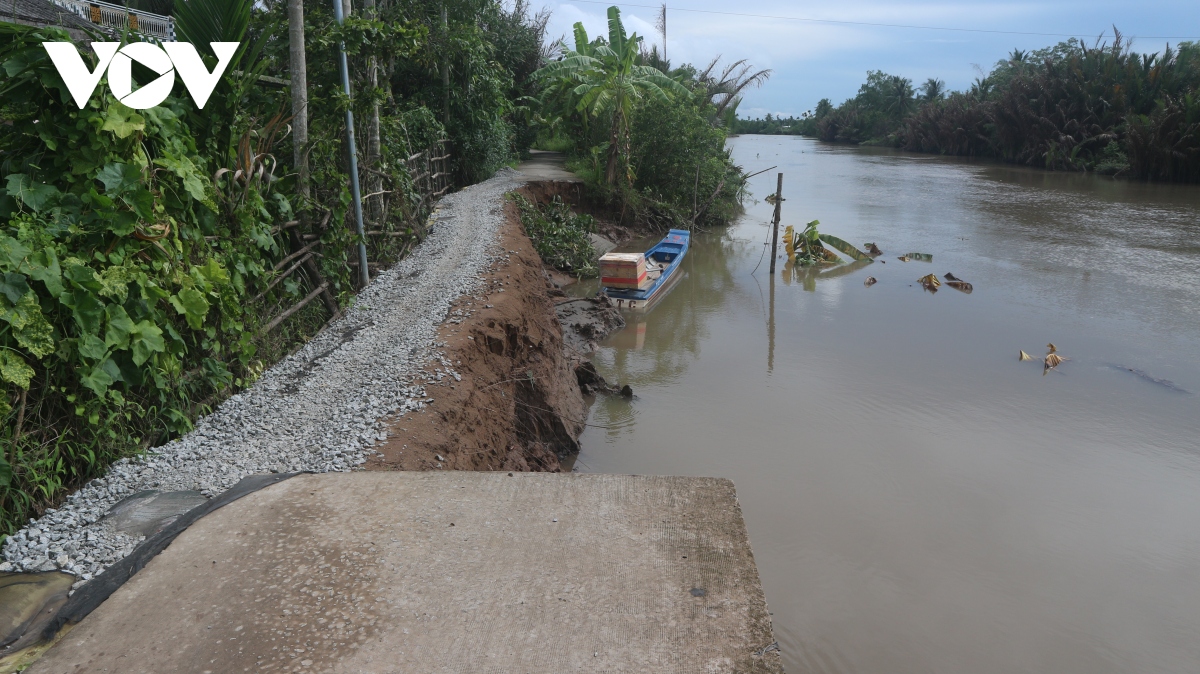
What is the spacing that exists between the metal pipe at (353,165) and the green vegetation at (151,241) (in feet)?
0.33

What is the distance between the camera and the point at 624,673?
2.64 m

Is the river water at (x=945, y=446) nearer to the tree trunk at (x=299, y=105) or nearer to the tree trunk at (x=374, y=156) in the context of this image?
the tree trunk at (x=374, y=156)

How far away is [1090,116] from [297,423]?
4418cm

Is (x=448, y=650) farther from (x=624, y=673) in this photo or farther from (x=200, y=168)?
(x=200, y=168)

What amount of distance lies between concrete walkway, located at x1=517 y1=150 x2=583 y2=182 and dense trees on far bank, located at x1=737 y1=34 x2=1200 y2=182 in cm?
2707

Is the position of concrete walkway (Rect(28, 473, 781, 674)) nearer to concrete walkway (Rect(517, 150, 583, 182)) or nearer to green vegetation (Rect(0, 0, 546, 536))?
green vegetation (Rect(0, 0, 546, 536))

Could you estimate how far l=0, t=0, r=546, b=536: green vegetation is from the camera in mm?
3838

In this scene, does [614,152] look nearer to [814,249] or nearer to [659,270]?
[659,270]

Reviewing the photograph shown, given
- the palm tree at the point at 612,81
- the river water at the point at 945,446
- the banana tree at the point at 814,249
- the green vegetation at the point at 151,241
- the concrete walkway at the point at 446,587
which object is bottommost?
the river water at the point at 945,446

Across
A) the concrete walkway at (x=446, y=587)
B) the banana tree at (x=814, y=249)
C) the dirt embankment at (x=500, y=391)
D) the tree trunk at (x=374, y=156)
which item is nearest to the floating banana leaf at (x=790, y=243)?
the banana tree at (x=814, y=249)

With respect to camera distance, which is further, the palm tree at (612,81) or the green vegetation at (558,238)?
the palm tree at (612,81)

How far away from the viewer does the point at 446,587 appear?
3.09 meters

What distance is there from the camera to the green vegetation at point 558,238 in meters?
14.6

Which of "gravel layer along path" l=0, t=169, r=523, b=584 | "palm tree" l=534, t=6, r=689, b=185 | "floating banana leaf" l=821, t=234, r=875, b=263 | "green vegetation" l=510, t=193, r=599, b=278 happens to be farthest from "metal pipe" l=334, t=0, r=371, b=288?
"floating banana leaf" l=821, t=234, r=875, b=263
